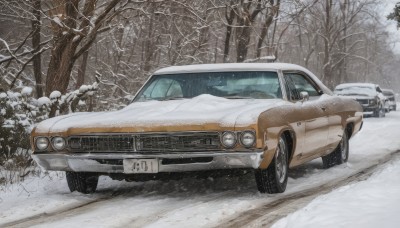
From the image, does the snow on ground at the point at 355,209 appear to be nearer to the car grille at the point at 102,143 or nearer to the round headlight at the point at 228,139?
the round headlight at the point at 228,139

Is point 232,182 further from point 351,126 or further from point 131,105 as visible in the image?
point 351,126

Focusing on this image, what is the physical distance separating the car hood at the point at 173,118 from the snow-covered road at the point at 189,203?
71 cm

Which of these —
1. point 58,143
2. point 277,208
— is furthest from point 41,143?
point 277,208

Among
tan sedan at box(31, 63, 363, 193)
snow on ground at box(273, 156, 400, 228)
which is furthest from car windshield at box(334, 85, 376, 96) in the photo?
snow on ground at box(273, 156, 400, 228)

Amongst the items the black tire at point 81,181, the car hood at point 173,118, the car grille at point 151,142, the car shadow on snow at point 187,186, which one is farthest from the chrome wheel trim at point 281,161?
the black tire at point 81,181

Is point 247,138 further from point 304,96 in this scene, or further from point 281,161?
point 304,96

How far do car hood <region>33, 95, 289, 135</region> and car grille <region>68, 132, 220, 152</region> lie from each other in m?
0.06

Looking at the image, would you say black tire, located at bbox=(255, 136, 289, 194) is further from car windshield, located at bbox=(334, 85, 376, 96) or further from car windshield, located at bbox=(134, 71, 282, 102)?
car windshield, located at bbox=(334, 85, 376, 96)

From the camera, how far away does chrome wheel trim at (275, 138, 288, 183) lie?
6503mm

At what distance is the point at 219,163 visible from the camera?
5.90 meters

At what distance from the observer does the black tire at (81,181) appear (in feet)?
22.1

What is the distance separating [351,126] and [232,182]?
3074 millimetres

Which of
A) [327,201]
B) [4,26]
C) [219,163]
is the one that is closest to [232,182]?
[219,163]

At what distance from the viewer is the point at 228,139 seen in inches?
231
